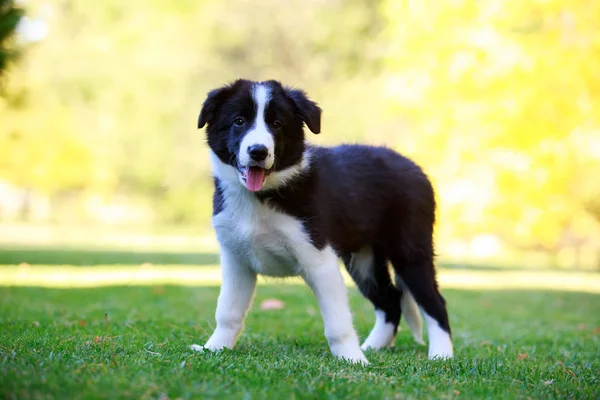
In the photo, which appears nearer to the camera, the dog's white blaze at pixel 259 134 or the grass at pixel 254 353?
the grass at pixel 254 353

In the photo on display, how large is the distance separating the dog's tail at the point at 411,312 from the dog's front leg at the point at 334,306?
0.98 metres

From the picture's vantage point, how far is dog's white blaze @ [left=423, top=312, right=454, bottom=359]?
16.5 feet

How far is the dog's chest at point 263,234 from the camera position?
435 centimetres

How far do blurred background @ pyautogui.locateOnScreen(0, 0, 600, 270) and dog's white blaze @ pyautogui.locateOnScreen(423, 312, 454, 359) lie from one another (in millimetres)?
6361

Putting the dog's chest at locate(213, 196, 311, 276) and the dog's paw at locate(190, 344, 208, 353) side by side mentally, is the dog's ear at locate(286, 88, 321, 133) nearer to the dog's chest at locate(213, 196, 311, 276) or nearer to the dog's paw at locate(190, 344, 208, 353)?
the dog's chest at locate(213, 196, 311, 276)

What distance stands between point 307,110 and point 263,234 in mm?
818

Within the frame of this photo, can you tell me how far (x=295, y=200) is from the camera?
14.5ft

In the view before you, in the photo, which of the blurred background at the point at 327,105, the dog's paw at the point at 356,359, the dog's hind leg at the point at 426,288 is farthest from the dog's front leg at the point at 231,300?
the blurred background at the point at 327,105

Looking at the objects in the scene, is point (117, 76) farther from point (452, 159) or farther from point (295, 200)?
point (295, 200)

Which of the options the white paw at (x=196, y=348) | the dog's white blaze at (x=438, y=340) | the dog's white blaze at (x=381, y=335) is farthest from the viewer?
the dog's white blaze at (x=381, y=335)

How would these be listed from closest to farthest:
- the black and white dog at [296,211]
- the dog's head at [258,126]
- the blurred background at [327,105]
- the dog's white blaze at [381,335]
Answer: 1. the dog's head at [258,126]
2. the black and white dog at [296,211]
3. the dog's white blaze at [381,335]
4. the blurred background at [327,105]

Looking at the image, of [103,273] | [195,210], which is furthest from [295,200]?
[195,210]

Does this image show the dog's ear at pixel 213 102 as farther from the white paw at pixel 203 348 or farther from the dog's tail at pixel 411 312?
the dog's tail at pixel 411 312

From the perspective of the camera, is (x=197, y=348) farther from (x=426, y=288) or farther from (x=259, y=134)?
(x=426, y=288)
